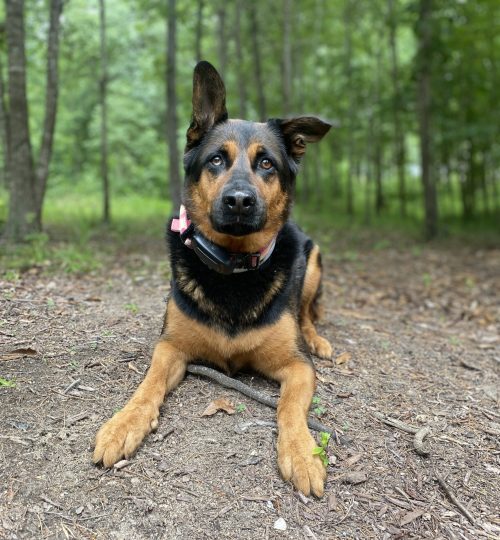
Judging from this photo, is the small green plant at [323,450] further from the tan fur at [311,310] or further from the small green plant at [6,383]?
the small green plant at [6,383]

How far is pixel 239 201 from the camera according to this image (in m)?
3.04

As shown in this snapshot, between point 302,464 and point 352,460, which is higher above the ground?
point 302,464

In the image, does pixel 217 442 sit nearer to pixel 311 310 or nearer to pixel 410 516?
A: pixel 410 516

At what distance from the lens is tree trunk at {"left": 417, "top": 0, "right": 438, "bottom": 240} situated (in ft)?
36.8

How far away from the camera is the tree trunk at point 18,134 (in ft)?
A: 23.1

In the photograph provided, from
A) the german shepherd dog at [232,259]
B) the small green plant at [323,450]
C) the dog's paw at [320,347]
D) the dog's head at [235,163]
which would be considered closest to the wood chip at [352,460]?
the small green plant at [323,450]

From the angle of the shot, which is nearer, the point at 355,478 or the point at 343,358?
the point at 355,478

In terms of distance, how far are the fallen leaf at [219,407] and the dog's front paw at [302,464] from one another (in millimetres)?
Answer: 482

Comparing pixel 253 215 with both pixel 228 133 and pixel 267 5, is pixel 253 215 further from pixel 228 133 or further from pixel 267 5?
pixel 267 5

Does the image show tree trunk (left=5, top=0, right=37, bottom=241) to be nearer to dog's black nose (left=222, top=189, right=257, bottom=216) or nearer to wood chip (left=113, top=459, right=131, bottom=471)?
dog's black nose (left=222, top=189, right=257, bottom=216)

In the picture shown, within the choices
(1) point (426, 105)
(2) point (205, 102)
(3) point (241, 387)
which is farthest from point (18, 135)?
(1) point (426, 105)

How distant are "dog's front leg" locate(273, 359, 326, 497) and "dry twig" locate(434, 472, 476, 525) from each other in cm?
73

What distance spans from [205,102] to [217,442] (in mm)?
2330

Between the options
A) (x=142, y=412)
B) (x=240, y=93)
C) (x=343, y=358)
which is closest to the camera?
(x=142, y=412)
